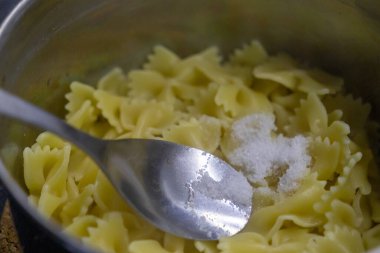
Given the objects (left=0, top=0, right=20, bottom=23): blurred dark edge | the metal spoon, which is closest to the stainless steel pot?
(left=0, top=0, right=20, bottom=23): blurred dark edge

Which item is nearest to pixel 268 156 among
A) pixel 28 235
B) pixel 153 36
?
pixel 153 36

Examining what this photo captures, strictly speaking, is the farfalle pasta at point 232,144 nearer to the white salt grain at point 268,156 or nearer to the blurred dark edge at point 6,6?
the white salt grain at point 268,156

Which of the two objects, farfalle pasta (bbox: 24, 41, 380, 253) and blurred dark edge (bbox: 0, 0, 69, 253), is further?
farfalle pasta (bbox: 24, 41, 380, 253)

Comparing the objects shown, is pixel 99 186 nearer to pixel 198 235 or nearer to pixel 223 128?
pixel 198 235

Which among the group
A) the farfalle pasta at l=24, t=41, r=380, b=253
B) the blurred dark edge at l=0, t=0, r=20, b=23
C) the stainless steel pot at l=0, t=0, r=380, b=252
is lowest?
the farfalle pasta at l=24, t=41, r=380, b=253

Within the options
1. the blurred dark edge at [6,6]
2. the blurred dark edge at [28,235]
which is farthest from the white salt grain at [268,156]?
the blurred dark edge at [6,6]

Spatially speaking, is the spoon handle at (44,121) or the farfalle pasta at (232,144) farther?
the farfalle pasta at (232,144)

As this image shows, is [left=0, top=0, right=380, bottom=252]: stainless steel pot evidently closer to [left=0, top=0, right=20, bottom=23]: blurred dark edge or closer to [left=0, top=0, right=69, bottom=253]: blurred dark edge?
[left=0, top=0, right=20, bottom=23]: blurred dark edge
